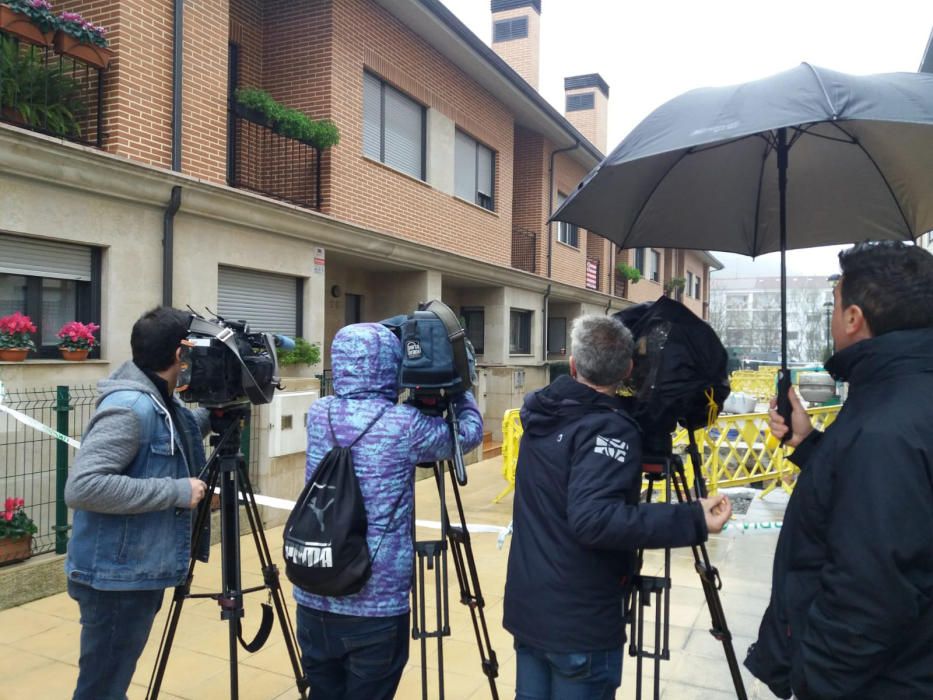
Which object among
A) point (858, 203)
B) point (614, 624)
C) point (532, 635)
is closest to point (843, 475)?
point (614, 624)

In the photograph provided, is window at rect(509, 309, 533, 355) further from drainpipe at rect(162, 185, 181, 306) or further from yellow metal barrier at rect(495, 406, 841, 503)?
drainpipe at rect(162, 185, 181, 306)

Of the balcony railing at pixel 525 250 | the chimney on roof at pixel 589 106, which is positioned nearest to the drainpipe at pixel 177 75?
the balcony railing at pixel 525 250

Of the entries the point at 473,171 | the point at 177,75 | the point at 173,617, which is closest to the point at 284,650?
the point at 173,617

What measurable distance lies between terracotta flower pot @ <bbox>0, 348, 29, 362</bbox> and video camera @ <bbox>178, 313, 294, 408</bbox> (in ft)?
11.5

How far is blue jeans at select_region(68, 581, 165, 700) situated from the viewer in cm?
260

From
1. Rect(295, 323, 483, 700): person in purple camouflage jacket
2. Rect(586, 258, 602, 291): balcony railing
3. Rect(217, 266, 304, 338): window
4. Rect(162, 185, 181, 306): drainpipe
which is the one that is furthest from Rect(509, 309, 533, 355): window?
Rect(295, 323, 483, 700): person in purple camouflage jacket

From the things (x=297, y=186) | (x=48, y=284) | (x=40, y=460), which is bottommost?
(x=40, y=460)

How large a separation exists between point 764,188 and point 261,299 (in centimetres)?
635

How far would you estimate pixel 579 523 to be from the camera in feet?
6.88

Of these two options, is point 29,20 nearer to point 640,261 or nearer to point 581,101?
point 581,101

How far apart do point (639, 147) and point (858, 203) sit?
5.79 feet

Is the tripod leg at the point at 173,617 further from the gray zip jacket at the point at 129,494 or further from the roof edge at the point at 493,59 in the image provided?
the roof edge at the point at 493,59

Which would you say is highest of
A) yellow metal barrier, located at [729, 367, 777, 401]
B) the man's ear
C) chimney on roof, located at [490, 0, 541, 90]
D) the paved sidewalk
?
chimney on roof, located at [490, 0, 541, 90]

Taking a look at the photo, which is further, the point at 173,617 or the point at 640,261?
the point at 640,261
